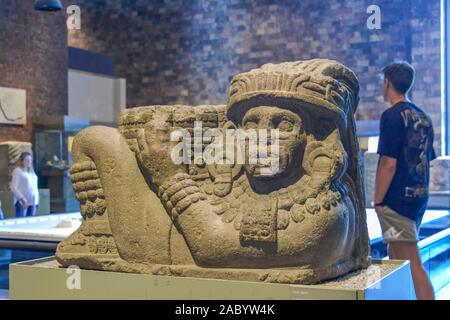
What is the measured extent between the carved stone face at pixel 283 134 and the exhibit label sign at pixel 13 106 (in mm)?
7339

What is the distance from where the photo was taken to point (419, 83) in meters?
8.77

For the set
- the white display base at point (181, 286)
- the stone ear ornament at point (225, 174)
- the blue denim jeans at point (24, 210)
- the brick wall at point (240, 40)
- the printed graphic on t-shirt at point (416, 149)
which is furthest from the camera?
the brick wall at point (240, 40)

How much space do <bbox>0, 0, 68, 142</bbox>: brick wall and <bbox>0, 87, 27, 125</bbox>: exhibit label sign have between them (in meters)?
0.09

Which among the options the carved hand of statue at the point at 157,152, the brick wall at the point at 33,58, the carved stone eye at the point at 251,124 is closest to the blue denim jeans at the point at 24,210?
the brick wall at the point at 33,58

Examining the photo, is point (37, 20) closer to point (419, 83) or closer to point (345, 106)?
point (419, 83)

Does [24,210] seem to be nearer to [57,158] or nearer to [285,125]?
[57,158]

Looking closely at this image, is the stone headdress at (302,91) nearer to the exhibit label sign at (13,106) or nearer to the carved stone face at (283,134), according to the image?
the carved stone face at (283,134)

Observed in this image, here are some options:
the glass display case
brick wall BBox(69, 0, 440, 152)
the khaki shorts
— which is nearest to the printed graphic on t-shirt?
the khaki shorts

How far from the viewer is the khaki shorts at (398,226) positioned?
3424 millimetres

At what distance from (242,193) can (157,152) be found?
0.41m

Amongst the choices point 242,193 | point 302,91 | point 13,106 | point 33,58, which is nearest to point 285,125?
point 302,91

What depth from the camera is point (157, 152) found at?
2.89m
